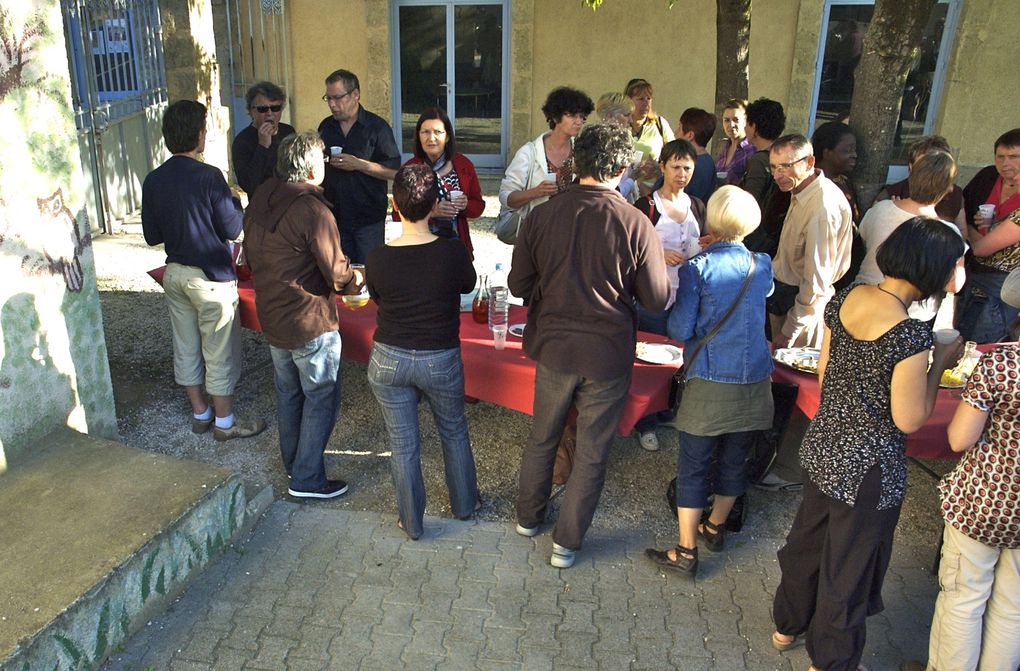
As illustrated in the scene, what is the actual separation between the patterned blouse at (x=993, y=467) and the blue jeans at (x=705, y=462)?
85cm

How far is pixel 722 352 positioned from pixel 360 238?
9.64 ft

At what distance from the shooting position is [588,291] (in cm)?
307

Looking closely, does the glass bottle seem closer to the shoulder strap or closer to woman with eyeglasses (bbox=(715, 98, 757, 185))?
the shoulder strap

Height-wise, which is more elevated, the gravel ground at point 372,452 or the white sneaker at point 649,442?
the white sneaker at point 649,442

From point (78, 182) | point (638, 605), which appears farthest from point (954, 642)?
point (78, 182)

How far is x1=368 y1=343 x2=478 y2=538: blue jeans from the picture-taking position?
11.0 feet

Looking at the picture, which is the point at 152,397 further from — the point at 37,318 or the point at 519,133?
the point at 519,133

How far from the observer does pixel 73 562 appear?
9.57 feet

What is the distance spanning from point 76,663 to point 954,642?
2.97 m

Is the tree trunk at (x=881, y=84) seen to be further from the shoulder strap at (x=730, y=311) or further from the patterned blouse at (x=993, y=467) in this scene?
the patterned blouse at (x=993, y=467)

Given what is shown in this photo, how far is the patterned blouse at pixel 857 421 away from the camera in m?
2.49

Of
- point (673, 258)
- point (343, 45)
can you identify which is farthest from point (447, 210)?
point (343, 45)

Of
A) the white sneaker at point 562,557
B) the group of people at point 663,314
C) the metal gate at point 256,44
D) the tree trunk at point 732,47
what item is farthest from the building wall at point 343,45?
the white sneaker at point 562,557

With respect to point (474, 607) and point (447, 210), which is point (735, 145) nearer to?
point (447, 210)
